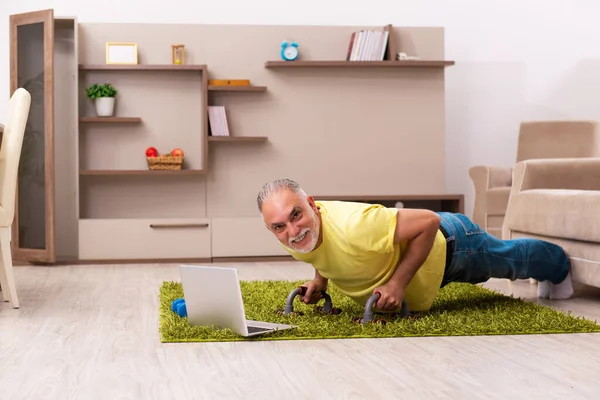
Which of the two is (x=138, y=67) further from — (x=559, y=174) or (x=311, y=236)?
(x=311, y=236)

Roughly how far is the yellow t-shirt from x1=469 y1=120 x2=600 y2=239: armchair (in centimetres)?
319

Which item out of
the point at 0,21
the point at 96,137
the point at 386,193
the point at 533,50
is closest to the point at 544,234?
the point at 386,193

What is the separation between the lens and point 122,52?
571 cm

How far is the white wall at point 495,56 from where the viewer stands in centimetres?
668

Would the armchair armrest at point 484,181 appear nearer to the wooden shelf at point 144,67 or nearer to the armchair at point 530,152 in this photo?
the armchair at point 530,152

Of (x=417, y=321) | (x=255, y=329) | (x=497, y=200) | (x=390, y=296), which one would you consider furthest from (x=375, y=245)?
(x=497, y=200)

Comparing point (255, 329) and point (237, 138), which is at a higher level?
point (237, 138)

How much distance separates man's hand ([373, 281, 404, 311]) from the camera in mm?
2666

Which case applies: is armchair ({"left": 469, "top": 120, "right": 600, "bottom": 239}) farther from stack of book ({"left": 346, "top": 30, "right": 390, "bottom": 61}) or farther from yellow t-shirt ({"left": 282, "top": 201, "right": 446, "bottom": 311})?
yellow t-shirt ({"left": 282, "top": 201, "right": 446, "bottom": 311})

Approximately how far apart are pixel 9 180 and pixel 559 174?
8.06ft

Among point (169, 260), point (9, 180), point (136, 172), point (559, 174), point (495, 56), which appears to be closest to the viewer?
point (9, 180)

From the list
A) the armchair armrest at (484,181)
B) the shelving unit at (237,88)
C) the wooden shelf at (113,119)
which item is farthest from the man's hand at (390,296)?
the armchair armrest at (484,181)

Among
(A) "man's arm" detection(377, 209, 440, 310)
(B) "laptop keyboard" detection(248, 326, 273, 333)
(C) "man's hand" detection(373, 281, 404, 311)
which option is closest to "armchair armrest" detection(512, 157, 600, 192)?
(A) "man's arm" detection(377, 209, 440, 310)

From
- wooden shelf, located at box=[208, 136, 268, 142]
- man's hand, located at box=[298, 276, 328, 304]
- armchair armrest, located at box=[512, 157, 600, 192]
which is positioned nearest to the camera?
man's hand, located at box=[298, 276, 328, 304]
